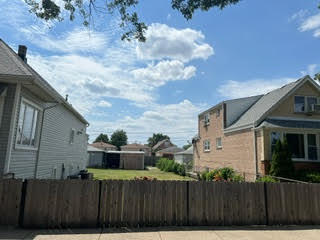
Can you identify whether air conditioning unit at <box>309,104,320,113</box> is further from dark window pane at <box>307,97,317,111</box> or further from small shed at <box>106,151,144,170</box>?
small shed at <box>106,151,144,170</box>

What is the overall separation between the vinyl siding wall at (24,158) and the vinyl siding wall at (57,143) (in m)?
0.80

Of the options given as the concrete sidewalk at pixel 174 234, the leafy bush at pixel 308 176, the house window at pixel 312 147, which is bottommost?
the concrete sidewalk at pixel 174 234

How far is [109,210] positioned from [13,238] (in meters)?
2.35

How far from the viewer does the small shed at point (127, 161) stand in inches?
1529

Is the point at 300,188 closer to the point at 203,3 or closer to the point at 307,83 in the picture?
the point at 203,3

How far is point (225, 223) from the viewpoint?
7395mm

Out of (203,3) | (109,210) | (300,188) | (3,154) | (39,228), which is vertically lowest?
(39,228)

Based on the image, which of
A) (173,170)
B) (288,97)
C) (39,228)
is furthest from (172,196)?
(173,170)

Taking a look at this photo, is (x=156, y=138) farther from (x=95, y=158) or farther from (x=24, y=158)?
(x=24, y=158)

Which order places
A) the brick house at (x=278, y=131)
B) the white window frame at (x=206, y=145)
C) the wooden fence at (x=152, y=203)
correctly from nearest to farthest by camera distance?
the wooden fence at (x=152, y=203) < the brick house at (x=278, y=131) < the white window frame at (x=206, y=145)

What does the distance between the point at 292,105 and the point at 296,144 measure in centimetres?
289

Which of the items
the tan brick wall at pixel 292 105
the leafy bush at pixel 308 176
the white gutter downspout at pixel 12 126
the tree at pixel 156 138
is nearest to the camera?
the white gutter downspout at pixel 12 126

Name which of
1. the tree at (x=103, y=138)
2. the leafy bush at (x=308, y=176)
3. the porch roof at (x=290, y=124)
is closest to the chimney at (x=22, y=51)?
the porch roof at (x=290, y=124)

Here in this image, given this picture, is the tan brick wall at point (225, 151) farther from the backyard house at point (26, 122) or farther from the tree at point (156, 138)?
the tree at point (156, 138)
